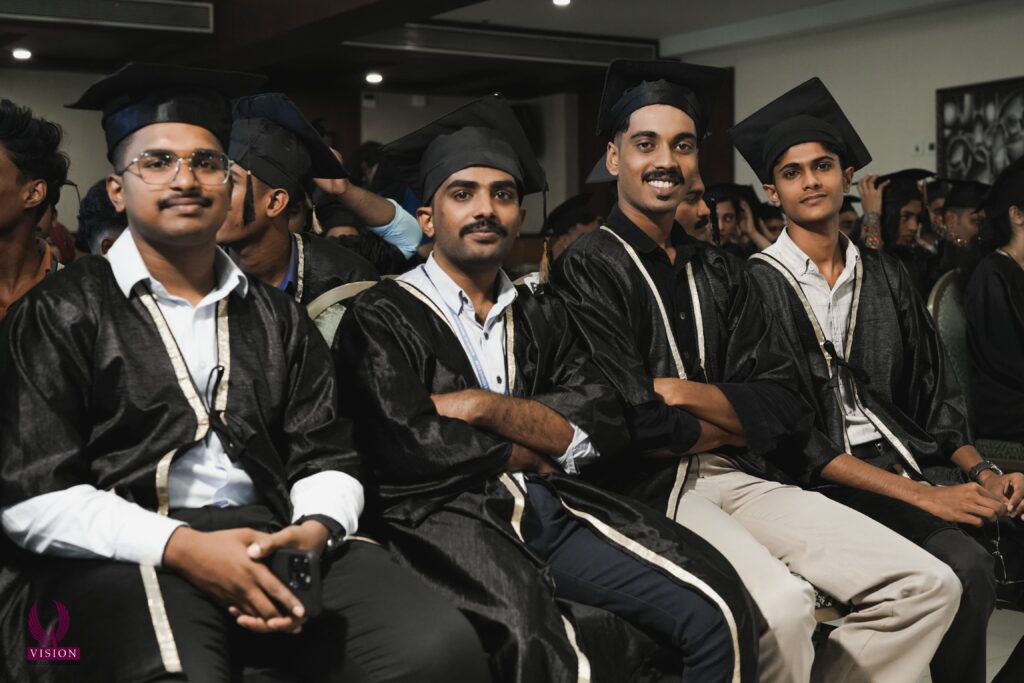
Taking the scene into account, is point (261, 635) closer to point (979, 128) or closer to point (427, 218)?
point (427, 218)

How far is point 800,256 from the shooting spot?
342 cm

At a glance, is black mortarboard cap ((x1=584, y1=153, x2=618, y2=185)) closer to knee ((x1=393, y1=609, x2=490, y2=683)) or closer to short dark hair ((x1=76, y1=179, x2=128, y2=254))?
short dark hair ((x1=76, y1=179, x2=128, y2=254))

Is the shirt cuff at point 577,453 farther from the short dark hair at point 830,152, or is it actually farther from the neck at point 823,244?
the short dark hair at point 830,152

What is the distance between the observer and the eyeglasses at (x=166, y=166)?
7.50ft

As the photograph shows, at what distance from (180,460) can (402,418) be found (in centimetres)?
48

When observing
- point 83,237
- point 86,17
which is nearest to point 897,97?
point 86,17

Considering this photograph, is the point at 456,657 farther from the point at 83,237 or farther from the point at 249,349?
the point at 83,237

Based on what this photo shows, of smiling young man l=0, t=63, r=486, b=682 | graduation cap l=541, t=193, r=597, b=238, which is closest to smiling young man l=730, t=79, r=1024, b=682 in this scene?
smiling young man l=0, t=63, r=486, b=682

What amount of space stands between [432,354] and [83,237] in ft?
6.41

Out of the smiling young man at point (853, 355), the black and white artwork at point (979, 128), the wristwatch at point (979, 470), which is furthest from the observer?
the black and white artwork at point (979, 128)

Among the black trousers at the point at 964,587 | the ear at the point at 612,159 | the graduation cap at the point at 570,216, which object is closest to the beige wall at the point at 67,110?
the graduation cap at the point at 570,216

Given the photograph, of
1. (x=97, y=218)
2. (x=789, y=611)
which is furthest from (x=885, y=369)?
(x=97, y=218)

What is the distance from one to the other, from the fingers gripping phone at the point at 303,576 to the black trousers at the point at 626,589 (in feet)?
2.17

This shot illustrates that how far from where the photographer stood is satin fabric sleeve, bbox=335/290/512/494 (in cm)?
246
